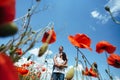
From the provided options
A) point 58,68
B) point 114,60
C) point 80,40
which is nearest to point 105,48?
point 114,60

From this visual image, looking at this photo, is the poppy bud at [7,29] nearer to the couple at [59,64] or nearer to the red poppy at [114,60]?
the red poppy at [114,60]

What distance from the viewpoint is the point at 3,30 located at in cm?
30

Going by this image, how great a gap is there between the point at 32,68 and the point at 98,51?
3.33 meters

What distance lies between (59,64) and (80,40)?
457 cm

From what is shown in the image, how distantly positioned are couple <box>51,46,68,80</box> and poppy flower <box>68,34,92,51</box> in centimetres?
413

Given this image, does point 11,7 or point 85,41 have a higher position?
point 85,41

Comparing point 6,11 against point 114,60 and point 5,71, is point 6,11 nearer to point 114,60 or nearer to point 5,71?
point 5,71

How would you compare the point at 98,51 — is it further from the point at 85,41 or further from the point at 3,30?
the point at 3,30

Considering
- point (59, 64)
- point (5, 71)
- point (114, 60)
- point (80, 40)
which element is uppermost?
point (59, 64)

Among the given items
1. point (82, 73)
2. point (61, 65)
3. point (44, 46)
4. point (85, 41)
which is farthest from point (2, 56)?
point (61, 65)

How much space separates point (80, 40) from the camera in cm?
285

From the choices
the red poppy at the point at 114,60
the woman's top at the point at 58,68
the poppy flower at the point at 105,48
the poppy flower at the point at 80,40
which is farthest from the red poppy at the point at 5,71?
the woman's top at the point at 58,68

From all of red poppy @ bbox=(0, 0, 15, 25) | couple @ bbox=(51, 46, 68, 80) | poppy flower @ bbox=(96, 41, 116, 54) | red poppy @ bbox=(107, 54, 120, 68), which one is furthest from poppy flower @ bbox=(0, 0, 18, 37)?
couple @ bbox=(51, 46, 68, 80)

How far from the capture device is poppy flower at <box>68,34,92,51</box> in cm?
275
